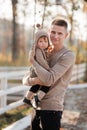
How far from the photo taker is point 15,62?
102 feet

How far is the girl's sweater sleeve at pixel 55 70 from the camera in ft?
13.0

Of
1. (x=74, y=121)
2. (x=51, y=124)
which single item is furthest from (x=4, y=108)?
(x=51, y=124)

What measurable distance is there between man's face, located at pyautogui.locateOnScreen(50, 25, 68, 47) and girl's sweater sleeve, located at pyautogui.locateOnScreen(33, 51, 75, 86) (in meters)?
0.15

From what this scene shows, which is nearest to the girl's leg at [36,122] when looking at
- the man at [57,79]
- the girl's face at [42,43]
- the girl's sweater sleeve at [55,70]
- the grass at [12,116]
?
the man at [57,79]

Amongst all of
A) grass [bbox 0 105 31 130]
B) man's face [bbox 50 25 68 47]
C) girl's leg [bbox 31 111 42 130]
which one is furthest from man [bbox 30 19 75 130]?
grass [bbox 0 105 31 130]

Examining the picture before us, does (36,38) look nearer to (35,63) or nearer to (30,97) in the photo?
(35,63)

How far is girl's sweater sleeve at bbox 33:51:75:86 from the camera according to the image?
3.95m

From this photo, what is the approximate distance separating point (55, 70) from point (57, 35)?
0.35m

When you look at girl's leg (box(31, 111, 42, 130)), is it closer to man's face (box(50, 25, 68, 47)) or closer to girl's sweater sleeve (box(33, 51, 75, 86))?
girl's sweater sleeve (box(33, 51, 75, 86))

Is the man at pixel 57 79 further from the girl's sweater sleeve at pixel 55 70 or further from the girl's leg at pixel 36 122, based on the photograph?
the girl's leg at pixel 36 122

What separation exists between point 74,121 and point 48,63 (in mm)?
4452

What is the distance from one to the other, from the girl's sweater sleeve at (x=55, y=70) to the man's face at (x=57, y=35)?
0.15 metres

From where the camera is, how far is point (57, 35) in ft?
13.5

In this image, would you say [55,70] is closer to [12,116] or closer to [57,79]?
[57,79]
